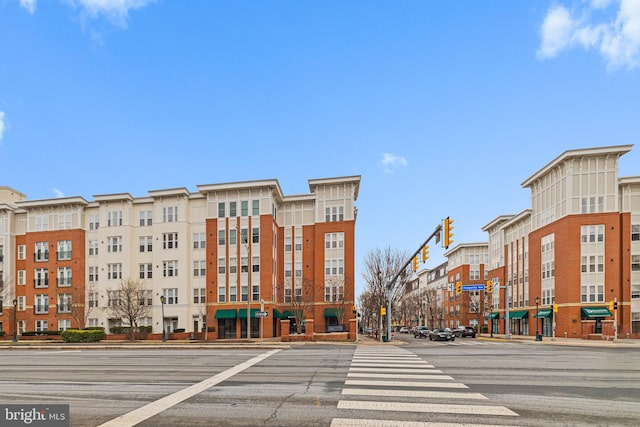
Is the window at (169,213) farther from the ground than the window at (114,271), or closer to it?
farther from the ground

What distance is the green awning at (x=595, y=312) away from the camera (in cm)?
4541

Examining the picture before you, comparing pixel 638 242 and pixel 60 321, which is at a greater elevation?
pixel 638 242

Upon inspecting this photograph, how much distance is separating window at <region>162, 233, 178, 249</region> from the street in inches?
1346

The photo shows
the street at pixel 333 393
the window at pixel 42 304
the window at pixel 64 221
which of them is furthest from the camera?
the window at pixel 64 221

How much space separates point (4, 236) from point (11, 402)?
57.8 meters

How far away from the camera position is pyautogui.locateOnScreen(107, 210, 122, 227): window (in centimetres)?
5278

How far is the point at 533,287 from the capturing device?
57094mm

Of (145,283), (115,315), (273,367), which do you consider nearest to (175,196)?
(145,283)

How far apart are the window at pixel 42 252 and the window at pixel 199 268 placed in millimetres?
20020

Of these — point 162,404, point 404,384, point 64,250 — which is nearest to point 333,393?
point 404,384

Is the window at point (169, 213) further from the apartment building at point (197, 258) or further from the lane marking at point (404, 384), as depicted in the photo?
the lane marking at point (404, 384)

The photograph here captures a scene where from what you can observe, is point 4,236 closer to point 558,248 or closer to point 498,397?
point 498,397

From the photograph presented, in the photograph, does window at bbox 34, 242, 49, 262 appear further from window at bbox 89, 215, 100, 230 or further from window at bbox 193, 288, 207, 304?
window at bbox 193, 288, 207, 304

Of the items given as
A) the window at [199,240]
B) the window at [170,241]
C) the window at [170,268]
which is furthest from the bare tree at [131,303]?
the window at [199,240]
